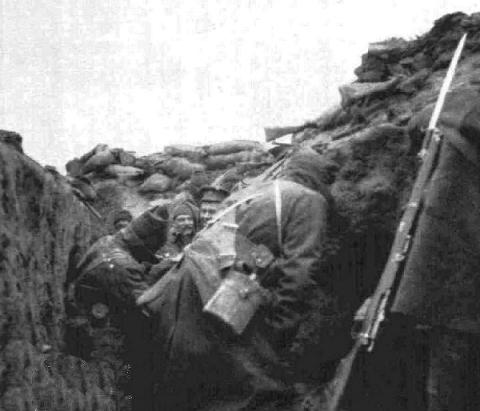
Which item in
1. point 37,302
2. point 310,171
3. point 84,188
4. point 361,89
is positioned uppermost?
point 361,89

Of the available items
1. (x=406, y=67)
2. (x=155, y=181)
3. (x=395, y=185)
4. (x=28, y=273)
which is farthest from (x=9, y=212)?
(x=155, y=181)

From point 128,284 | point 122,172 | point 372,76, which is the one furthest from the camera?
point 122,172

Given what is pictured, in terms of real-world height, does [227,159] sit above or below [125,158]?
below

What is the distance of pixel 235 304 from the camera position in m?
5.21

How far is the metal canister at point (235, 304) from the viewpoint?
5.19 meters

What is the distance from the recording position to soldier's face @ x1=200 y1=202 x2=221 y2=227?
278 inches

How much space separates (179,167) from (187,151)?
103 centimetres

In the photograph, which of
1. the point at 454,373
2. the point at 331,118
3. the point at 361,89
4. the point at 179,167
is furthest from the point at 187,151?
the point at 454,373

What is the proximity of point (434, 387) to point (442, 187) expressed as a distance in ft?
3.32

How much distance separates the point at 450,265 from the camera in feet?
13.5

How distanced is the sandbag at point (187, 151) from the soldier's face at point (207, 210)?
504cm

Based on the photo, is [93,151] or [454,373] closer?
[454,373]

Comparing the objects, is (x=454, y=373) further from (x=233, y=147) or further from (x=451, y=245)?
(x=233, y=147)

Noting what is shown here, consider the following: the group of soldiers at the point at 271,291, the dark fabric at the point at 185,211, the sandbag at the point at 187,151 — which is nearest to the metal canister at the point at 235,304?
the group of soldiers at the point at 271,291
